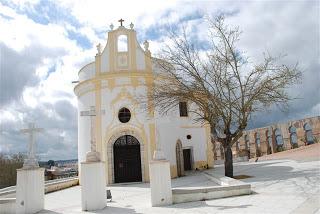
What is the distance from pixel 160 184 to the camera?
9828 millimetres

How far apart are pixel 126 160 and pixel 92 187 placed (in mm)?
8701

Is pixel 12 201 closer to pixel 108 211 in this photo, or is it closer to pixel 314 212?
pixel 108 211

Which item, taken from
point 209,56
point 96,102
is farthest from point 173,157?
point 209,56

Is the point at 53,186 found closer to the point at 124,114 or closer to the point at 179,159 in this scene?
the point at 124,114

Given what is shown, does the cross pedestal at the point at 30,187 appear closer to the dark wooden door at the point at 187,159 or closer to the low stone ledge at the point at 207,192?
the low stone ledge at the point at 207,192

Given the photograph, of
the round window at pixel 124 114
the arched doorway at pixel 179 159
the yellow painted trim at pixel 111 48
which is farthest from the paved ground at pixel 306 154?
the yellow painted trim at pixel 111 48

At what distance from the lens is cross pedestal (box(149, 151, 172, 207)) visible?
9820 millimetres

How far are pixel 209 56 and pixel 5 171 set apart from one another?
2011cm

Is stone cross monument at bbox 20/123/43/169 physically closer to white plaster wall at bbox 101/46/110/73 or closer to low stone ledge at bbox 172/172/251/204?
low stone ledge at bbox 172/172/251/204

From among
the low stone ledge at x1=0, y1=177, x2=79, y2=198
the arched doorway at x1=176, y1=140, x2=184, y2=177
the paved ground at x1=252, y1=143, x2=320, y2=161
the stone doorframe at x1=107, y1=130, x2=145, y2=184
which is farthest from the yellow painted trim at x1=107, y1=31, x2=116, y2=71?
the paved ground at x1=252, y1=143, x2=320, y2=161

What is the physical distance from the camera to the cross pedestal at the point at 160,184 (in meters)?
9.82

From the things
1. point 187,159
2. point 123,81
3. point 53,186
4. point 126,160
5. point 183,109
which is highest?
point 123,81

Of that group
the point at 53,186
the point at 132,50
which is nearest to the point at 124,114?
the point at 132,50

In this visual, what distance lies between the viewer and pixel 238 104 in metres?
15.0
